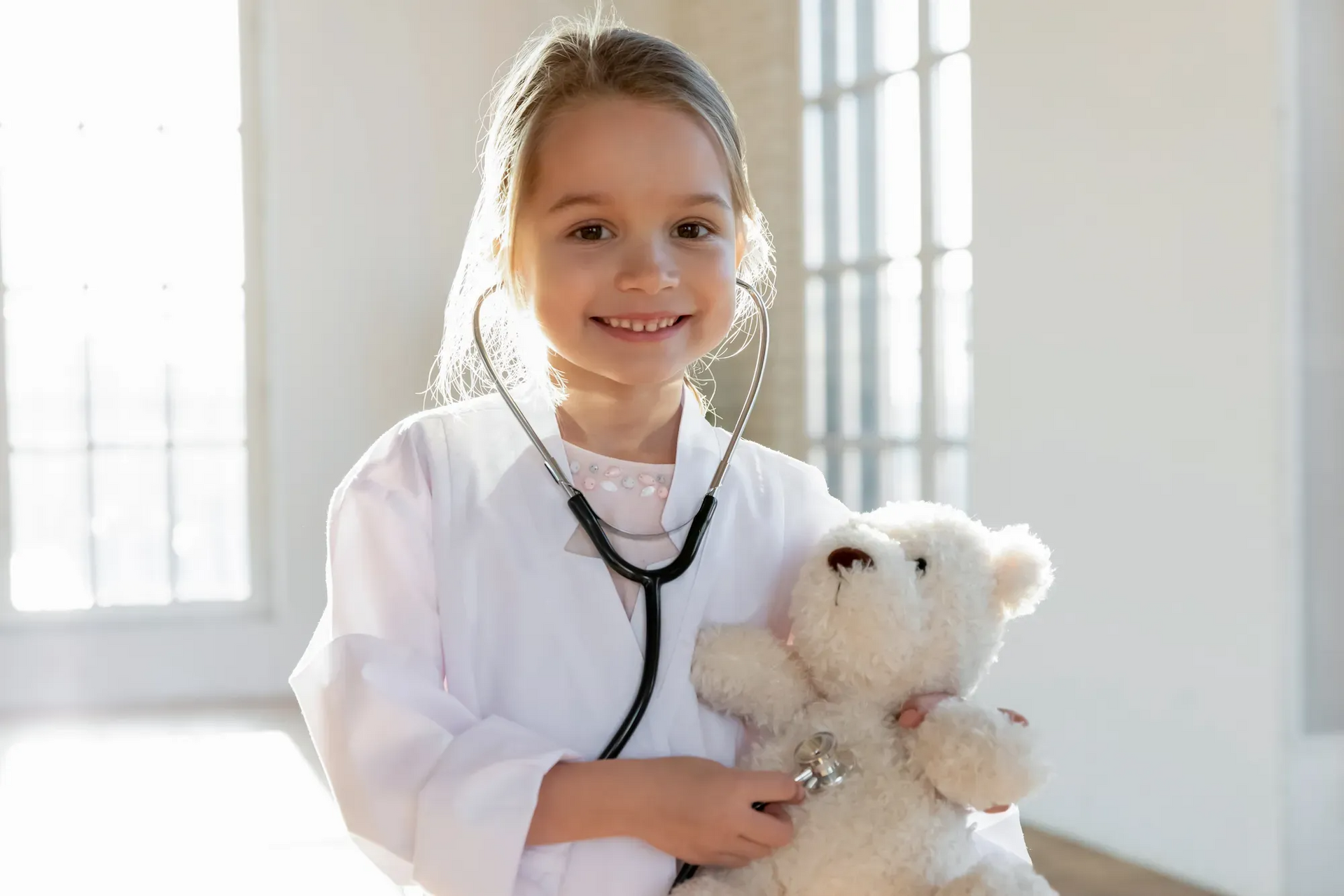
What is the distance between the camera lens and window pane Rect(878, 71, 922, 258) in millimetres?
3357

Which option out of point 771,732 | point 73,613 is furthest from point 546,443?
point 73,613

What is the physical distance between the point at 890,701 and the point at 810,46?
319cm

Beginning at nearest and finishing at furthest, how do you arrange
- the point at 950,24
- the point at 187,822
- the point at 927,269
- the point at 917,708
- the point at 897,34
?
the point at 917,708 < the point at 187,822 < the point at 950,24 < the point at 927,269 < the point at 897,34

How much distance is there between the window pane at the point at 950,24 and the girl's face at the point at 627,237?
2.29 metres

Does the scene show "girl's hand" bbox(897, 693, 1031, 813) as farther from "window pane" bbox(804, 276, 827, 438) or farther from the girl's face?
"window pane" bbox(804, 276, 827, 438)

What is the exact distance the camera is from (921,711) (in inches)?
35.7

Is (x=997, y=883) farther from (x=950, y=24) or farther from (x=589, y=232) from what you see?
(x=950, y=24)

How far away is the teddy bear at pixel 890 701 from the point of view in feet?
2.79

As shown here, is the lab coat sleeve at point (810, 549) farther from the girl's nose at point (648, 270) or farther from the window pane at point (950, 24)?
the window pane at point (950, 24)

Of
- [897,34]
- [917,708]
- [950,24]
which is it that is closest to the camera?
[917,708]

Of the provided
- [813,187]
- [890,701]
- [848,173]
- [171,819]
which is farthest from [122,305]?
[890,701]

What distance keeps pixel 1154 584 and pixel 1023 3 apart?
1267mm

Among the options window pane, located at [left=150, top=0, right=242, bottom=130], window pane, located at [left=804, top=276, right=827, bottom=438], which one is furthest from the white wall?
window pane, located at [left=150, top=0, right=242, bottom=130]

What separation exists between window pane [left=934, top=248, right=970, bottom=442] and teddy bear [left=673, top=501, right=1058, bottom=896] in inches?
87.3
